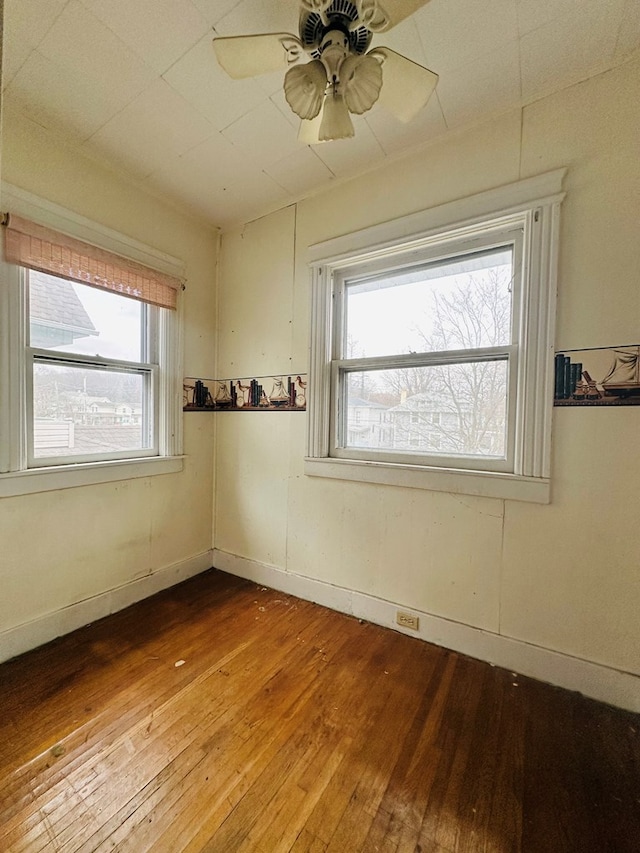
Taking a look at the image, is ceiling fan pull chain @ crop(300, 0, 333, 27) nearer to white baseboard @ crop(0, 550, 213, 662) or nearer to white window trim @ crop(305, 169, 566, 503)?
white window trim @ crop(305, 169, 566, 503)

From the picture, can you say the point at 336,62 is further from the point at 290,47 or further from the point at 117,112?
the point at 117,112

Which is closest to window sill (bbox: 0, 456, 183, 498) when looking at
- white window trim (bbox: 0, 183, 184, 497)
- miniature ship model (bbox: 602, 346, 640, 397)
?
white window trim (bbox: 0, 183, 184, 497)

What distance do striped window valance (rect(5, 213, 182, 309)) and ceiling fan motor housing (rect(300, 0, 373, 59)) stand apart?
4.73ft

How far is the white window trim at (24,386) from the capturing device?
1694mm

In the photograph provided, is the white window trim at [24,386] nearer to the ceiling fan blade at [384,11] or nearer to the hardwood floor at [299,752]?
the hardwood floor at [299,752]

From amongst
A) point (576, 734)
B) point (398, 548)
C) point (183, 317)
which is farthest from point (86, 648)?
point (576, 734)

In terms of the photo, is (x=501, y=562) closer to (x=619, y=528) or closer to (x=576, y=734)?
(x=619, y=528)

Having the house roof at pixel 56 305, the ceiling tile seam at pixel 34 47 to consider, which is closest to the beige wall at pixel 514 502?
the house roof at pixel 56 305

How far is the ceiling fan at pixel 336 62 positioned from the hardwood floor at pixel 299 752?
220 cm

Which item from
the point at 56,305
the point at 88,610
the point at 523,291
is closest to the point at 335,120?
the point at 523,291

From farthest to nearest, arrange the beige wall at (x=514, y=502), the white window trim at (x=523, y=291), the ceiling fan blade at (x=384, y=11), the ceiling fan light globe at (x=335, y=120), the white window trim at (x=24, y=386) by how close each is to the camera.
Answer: the white window trim at (x=24, y=386)
the white window trim at (x=523, y=291)
the beige wall at (x=514, y=502)
the ceiling fan light globe at (x=335, y=120)
the ceiling fan blade at (x=384, y=11)

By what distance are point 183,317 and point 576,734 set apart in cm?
289

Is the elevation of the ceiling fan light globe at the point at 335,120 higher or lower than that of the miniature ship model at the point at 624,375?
higher

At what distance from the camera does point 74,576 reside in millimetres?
1950
